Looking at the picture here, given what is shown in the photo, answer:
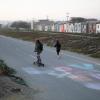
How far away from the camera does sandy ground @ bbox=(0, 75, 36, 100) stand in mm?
13047

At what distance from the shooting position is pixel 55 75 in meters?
19.2

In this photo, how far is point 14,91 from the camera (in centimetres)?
1404

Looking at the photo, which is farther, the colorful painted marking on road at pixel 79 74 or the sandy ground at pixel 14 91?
the colorful painted marking on road at pixel 79 74

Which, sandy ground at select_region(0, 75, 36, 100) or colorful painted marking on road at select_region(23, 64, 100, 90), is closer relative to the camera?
sandy ground at select_region(0, 75, 36, 100)

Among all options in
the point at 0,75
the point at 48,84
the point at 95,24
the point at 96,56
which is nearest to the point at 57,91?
the point at 48,84

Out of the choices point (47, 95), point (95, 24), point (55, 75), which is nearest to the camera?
point (47, 95)

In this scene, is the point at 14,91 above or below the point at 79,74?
above

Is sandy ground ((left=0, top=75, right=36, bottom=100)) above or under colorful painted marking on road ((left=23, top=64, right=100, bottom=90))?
above

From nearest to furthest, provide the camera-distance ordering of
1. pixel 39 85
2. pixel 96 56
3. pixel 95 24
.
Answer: pixel 39 85 < pixel 96 56 < pixel 95 24

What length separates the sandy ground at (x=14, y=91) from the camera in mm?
13047

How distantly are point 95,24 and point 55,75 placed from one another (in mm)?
97301

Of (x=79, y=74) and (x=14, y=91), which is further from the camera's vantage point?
(x=79, y=74)

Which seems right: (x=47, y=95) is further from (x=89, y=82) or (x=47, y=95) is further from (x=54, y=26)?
(x=54, y=26)

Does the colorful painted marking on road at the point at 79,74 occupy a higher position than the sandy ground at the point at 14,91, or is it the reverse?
the sandy ground at the point at 14,91
